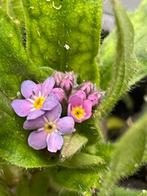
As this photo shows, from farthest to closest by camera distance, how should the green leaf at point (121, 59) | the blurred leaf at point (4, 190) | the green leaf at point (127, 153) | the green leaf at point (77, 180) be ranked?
the blurred leaf at point (4, 190) → the green leaf at point (77, 180) → the green leaf at point (121, 59) → the green leaf at point (127, 153)

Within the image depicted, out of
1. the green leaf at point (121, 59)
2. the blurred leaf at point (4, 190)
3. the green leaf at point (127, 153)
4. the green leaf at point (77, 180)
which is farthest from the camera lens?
the blurred leaf at point (4, 190)

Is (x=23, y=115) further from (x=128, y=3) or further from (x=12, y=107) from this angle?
(x=128, y=3)

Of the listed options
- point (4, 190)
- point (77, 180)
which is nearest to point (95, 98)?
point (77, 180)

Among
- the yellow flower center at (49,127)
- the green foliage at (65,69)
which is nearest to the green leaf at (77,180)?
the green foliage at (65,69)

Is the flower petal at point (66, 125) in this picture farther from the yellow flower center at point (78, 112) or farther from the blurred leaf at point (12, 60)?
the blurred leaf at point (12, 60)

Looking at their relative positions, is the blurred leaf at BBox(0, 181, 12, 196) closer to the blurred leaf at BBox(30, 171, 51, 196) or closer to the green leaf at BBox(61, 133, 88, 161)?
the blurred leaf at BBox(30, 171, 51, 196)

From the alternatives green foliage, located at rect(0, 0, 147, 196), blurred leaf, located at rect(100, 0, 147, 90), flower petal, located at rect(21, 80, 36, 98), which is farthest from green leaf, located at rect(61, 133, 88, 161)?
blurred leaf, located at rect(100, 0, 147, 90)
